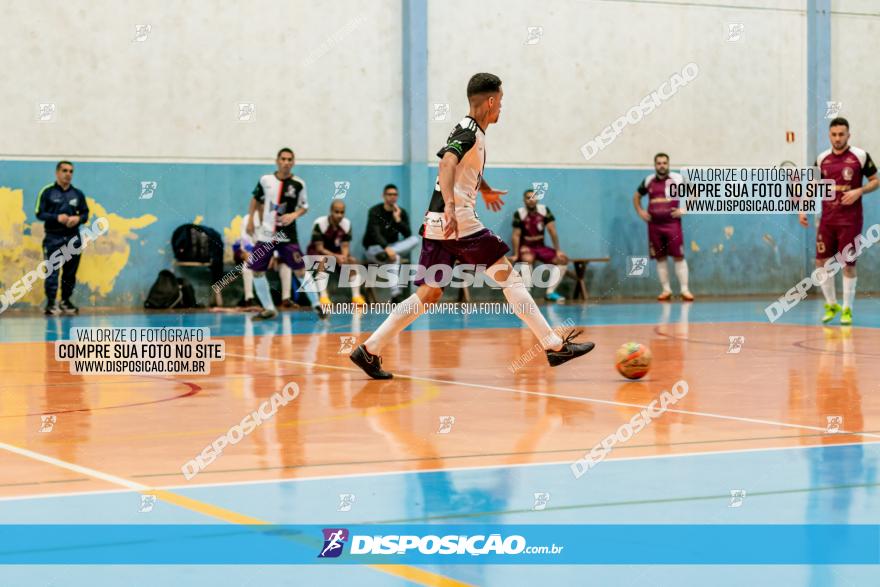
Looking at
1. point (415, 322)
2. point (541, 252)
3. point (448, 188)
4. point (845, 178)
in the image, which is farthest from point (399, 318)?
point (541, 252)

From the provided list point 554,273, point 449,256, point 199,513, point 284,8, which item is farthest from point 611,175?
point 199,513

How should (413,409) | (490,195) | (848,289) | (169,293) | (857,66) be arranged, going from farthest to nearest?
(857,66), (169,293), (848,289), (490,195), (413,409)

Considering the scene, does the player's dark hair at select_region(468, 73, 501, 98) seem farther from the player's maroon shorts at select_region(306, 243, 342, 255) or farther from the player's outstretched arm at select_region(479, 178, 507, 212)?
the player's maroon shorts at select_region(306, 243, 342, 255)

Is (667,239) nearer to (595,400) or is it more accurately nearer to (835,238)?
(835,238)

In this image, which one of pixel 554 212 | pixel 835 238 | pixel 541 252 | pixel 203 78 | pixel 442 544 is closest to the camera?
pixel 442 544

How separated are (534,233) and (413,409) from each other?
15.8m

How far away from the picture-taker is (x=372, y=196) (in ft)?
77.8

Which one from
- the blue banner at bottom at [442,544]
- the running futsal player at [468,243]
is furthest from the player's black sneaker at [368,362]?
the blue banner at bottom at [442,544]

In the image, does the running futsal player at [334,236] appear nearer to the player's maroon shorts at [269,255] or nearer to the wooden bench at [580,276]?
the player's maroon shorts at [269,255]

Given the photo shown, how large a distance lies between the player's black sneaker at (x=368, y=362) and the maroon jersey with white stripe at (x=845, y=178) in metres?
8.33

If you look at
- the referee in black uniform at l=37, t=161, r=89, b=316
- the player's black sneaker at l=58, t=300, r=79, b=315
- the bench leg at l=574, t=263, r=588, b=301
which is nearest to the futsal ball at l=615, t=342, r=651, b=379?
the referee in black uniform at l=37, t=161, r=89, b=316

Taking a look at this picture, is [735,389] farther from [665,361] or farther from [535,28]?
[535,28]

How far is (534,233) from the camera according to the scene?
24.2 metres

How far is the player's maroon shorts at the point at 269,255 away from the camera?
17406mm
